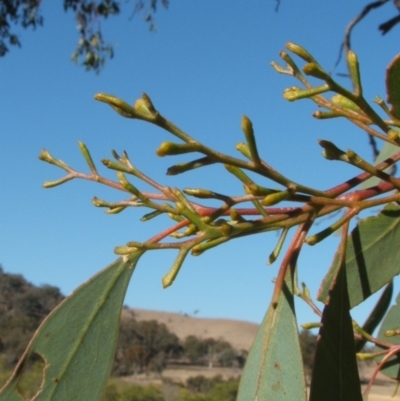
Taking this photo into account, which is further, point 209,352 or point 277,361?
point 209,352

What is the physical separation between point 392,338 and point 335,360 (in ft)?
2.39

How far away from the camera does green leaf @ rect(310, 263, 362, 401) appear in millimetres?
985

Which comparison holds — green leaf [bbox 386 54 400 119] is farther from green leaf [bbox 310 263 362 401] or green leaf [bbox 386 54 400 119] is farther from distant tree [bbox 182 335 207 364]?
distant tree [bbox 182 335 207 364]

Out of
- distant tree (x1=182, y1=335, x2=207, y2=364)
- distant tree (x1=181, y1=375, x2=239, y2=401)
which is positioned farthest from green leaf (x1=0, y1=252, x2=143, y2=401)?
distant tree (x1=182, y1=335, x2=207, y2=364)

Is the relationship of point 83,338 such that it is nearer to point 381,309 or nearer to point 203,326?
point 381,309

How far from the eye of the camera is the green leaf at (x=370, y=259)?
4.09 feet

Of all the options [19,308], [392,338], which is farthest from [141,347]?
[392,338]

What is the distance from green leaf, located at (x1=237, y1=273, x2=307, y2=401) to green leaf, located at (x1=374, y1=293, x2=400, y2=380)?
628 millimetres

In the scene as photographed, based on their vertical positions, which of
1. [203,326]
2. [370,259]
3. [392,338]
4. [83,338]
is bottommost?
[83,338]

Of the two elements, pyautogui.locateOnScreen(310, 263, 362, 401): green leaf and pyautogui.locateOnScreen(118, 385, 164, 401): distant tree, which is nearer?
pyautogui.locateOnScreen(310, 263, 362, 401): green leaf

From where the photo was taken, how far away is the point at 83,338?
44.8 inches

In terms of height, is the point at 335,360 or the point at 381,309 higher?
the point at 381,309

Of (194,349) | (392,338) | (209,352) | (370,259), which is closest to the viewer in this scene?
(370,259)

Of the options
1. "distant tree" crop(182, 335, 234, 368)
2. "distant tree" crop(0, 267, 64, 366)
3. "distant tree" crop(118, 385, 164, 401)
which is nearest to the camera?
"distant tree" crop(118, 385, 164, 401)
